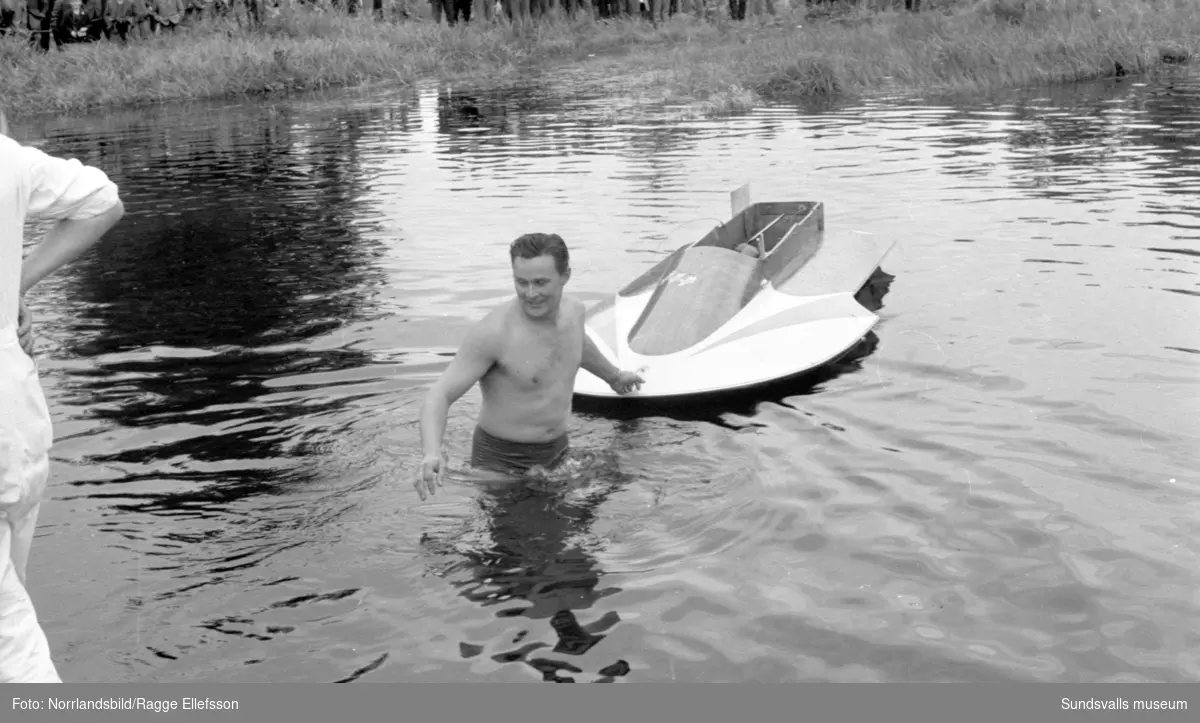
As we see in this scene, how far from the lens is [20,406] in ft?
12.8

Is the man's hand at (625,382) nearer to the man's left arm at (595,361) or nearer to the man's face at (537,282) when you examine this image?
the man's left arm at (595,361)

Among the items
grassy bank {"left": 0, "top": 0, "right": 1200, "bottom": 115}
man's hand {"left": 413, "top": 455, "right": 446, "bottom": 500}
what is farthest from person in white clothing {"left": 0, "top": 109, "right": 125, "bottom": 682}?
grassy bank {"left": 0, "top": 0, "right": 1200, "bottom": 115}

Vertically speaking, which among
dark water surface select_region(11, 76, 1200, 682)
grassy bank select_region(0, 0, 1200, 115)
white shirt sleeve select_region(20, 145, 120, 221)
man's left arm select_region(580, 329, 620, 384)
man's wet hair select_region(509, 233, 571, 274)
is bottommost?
dark water surface select_region(11, 76, 1200, 682)

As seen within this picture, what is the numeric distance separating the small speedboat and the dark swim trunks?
1.21 m

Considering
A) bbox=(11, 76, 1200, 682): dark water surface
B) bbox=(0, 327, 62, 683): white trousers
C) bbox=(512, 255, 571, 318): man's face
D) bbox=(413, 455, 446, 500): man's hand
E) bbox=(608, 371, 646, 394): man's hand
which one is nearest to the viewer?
bbox=(0, 327, 62, 683): white trousers

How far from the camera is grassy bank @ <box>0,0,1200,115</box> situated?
2556 cm

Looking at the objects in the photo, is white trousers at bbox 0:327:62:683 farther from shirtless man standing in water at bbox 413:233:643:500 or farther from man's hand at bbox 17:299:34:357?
shirtless man standing in water at bbox 413:233:643:500

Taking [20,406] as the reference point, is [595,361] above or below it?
below

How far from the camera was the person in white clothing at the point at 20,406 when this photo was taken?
3.88m

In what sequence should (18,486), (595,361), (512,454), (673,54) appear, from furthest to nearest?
(673,54) < (595,361) < (512,454) < (18,486)

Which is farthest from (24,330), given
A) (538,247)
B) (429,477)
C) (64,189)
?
(538,247)

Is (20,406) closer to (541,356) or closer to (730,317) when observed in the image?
(541,356)

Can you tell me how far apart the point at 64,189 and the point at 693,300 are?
19.3ft

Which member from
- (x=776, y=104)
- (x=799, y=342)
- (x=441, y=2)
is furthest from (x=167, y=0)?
(x=799, y=342)
